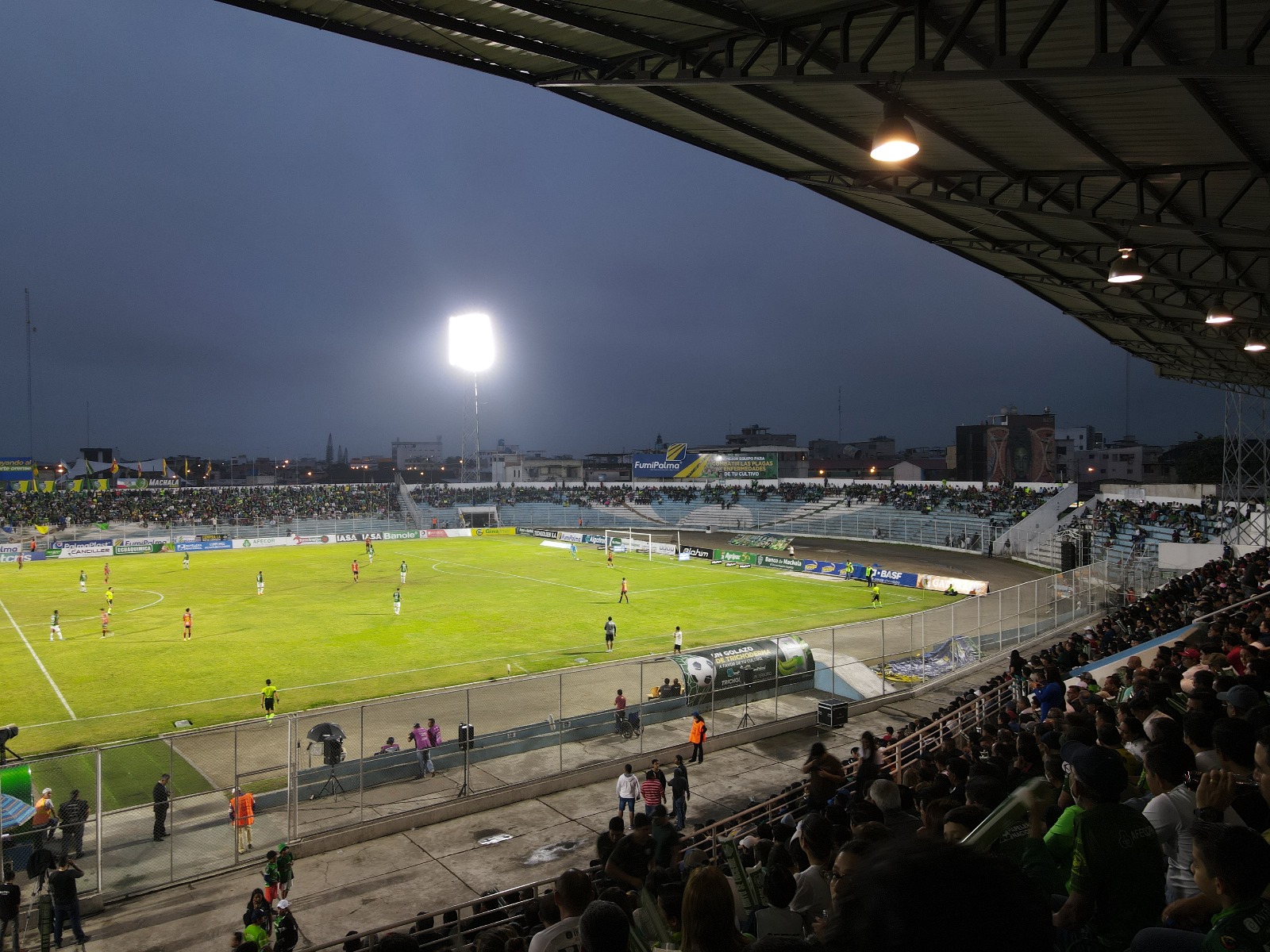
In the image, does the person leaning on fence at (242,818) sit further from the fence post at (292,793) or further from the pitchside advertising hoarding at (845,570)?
the pitchside advertising hoarding at (845,570)

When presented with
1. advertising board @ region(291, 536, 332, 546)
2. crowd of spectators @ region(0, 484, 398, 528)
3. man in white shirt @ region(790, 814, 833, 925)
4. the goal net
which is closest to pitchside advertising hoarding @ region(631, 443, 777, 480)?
the goal net

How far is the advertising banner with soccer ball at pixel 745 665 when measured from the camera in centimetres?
2164

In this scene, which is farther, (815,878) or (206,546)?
(206,546)

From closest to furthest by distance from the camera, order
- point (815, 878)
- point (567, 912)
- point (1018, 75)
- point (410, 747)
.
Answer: point (567, 912)
point (815, 878)
point (1018, 75)
point (410, 747)

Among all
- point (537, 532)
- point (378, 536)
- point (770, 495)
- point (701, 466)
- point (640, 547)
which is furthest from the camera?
point (701, 466)

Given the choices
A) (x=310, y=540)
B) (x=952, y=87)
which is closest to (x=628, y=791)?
(x=952, y=87)

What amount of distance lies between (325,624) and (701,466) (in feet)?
232

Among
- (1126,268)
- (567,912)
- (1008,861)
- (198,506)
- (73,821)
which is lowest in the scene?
(73,821)

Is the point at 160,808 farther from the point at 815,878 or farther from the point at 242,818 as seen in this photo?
the point at 815,878

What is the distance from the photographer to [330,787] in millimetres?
16766

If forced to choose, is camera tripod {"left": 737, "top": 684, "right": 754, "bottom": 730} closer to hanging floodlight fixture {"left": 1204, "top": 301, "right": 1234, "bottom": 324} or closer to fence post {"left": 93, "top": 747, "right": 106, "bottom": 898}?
hanging floodlight fixture {"left": 1204, "top": 301, "right": 1234, "bottom": 324}

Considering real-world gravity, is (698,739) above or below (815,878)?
below

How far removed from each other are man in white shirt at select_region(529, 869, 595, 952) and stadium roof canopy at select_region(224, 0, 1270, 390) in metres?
6.91

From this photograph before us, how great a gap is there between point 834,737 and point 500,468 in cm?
12369
